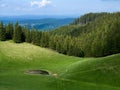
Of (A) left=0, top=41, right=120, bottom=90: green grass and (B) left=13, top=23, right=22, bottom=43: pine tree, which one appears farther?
(B) left=13, top=23, right=22, bottom=43: pine tree

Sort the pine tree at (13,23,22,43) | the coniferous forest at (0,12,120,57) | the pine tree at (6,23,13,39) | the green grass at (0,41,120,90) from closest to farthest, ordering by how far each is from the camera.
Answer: the green grass at (0,41,120,90)
the pine tree at (13,23,22,43)
the coniferous forest at (0,12,120,57)
the pine tree at (6,23,13,39)

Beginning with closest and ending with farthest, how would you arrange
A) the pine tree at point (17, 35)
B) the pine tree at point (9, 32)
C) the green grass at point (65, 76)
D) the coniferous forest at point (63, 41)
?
the green grass at point (65, 76) → the pine tree at point (17, 35) → the coniferous forest at point (63, 41) → the pine tree at point (9, 32)

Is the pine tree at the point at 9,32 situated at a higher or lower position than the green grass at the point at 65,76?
higher

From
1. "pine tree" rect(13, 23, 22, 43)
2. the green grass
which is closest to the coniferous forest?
"pine tree" rect(13, 23, 22, 43)

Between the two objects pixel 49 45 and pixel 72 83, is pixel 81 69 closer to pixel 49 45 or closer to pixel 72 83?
pixel 72 83

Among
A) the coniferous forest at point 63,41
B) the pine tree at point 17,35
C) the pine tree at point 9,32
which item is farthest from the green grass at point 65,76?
the pine tree at point 9,32

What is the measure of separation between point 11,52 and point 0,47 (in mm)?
9854

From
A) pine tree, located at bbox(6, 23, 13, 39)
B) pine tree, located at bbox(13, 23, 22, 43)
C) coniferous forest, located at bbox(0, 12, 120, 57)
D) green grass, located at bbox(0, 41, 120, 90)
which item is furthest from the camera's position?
pine tree, located at bbox(6, 23, 13, 39)

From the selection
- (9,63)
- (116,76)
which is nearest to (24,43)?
(9,63)

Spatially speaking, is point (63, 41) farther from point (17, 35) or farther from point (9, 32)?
point (9, 32)

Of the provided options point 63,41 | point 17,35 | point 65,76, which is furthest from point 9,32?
point 65,76

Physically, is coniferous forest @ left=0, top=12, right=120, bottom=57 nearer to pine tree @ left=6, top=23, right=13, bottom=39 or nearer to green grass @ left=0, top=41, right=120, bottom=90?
pine tree @ left=6, top=23, right=13, bottom=39

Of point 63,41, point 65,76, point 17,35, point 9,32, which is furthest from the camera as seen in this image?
point 63,41

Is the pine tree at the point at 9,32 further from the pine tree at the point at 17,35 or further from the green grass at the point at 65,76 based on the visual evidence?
the green grass at the point at 65,76
